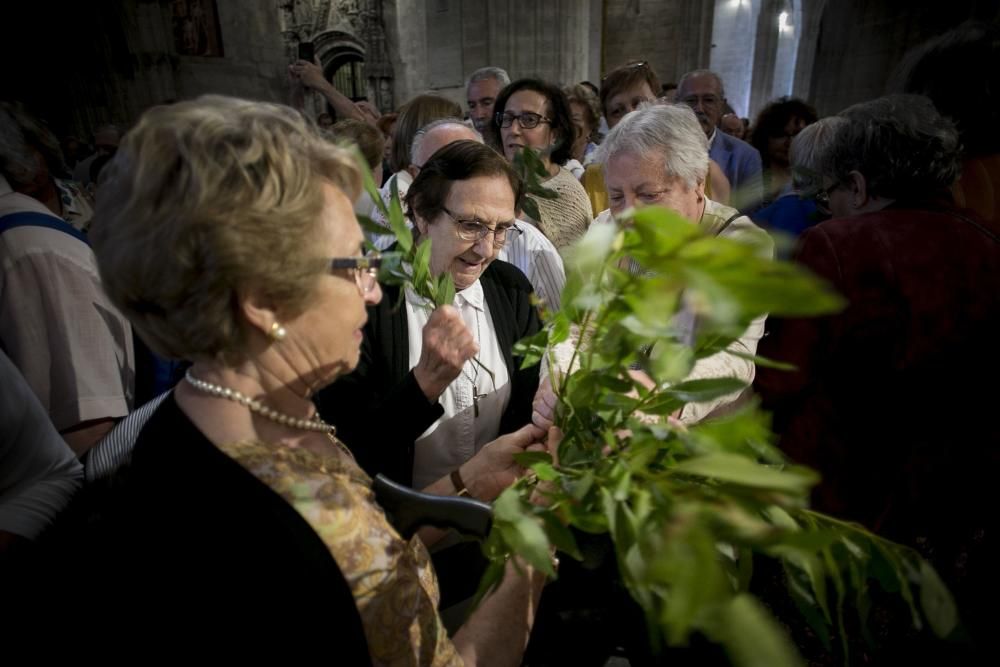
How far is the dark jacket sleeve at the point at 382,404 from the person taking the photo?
4.90 ft

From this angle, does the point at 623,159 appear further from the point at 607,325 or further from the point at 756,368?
the point at 607,325

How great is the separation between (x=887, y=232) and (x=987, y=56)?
34.0 inches

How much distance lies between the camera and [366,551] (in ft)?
2.84

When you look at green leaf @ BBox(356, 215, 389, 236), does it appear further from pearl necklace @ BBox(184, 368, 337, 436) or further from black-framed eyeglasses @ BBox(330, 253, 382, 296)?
pearl necklace @ BBox(184, 368, 337, 436)

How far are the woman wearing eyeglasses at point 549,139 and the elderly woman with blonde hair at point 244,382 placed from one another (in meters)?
2.15

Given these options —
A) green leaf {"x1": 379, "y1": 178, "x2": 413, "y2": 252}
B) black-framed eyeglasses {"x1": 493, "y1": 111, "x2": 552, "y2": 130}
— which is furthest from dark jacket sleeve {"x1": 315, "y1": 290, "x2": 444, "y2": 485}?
black-framed eyeglasses {"x1": 493, "y1": 111, "x2": 552, "y2": 130}

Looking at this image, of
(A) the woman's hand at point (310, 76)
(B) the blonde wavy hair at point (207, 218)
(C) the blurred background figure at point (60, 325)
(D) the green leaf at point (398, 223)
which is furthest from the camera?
(A) the woman's hand at point (310, 76)

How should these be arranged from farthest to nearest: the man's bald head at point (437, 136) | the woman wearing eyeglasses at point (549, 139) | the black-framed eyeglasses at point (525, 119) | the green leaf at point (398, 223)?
the black-framed eyeglasses at point (525, 119), the woman wearing eyeglasses at point (549, 139), the man's bald head at point (437, 136), the green leaf at point (398, 223)

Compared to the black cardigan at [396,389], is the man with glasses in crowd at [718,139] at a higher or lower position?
higher

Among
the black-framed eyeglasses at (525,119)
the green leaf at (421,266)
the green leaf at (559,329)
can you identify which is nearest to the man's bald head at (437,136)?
the black-framed eyeglasses at (525,119)

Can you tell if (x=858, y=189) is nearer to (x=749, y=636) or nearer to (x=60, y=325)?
(x=749, y=636)

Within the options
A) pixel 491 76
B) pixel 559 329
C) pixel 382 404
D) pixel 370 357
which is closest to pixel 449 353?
pixel 382 404

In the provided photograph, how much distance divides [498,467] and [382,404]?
0.41 m

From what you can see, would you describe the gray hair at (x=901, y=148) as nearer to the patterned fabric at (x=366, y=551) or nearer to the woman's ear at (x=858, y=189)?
the woman's ear at (x=858, y=189)
